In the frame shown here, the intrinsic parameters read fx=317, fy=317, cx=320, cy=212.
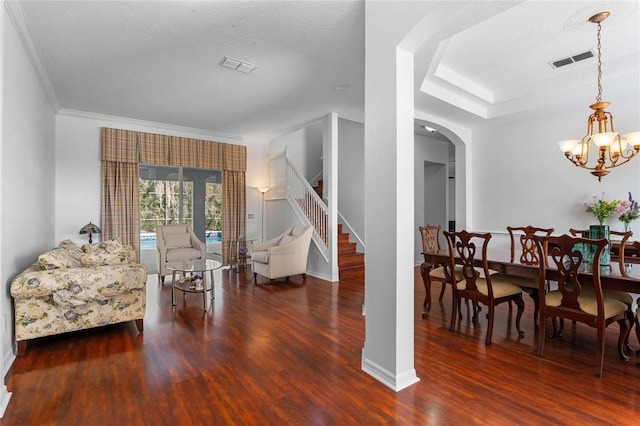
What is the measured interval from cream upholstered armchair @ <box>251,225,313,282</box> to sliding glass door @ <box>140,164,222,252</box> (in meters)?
1.74

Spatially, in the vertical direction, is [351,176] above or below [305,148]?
below

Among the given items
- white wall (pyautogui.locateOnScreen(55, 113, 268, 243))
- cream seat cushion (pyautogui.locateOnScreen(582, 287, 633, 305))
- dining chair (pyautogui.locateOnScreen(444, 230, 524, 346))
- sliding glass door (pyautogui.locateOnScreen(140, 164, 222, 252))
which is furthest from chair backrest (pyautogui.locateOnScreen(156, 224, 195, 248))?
cream seat cushion (pyautogui.locateOnScreen(582, 287, 633, 305))

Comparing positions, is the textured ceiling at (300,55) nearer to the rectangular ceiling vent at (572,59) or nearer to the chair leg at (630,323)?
the rectangular ceiling vent at (572,59)

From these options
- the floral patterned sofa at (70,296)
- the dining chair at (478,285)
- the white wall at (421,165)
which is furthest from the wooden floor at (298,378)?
the white wall at (421,165)

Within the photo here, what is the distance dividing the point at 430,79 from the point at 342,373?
3606 millimetres

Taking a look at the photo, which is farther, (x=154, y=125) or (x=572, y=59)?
(x=154, y=125)

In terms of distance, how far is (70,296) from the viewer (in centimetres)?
277

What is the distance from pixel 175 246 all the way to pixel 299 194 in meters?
2.49

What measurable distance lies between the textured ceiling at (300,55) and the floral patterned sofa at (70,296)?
2.17 meters

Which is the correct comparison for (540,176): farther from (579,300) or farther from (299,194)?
(299,194)

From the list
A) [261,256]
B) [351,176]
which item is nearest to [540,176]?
[351,176]

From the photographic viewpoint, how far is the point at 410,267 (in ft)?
7.47

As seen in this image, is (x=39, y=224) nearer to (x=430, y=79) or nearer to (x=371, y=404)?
(x=371, y=404)

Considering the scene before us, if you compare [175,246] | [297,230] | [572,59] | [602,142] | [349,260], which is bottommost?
[349,260]
